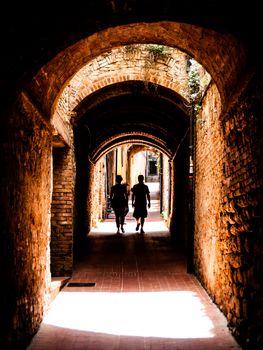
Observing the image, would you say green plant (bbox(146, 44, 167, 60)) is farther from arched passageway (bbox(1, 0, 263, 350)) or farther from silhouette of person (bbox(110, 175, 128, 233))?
silhouette of person (bbox(110, 175, 128, 233))

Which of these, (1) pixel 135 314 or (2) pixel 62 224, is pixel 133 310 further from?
(2) pixel 62 224

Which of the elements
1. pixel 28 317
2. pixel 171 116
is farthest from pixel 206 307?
pixel 171 116

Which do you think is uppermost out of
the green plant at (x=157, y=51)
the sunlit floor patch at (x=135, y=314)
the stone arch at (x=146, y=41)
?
the green plant at (x=157, y=51)

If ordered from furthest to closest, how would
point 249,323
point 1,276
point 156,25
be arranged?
1. point 156,25
2. point 249,323
3. point 1,276

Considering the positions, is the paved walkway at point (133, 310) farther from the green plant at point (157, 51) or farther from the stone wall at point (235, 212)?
the green plant at point (157, 51)

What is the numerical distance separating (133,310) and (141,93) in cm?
467

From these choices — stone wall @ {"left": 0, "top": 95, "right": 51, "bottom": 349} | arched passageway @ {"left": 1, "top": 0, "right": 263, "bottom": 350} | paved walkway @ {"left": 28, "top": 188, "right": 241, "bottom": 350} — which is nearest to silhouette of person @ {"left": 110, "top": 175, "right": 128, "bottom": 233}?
paved walkway @ {"left": 28, "top": 188, "right": 241, "bottom": 350}

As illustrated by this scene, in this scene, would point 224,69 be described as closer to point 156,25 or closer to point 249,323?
point 156,25

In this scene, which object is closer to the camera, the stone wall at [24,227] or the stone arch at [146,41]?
the stone wall at [24,227]

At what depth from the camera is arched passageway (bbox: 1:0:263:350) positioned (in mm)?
3797

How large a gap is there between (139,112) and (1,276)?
8.62m

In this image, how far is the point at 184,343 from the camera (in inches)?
182

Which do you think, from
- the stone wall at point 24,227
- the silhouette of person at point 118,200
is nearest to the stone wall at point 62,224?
the stone wall at point 24,227

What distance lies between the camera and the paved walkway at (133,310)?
15.4 feet
